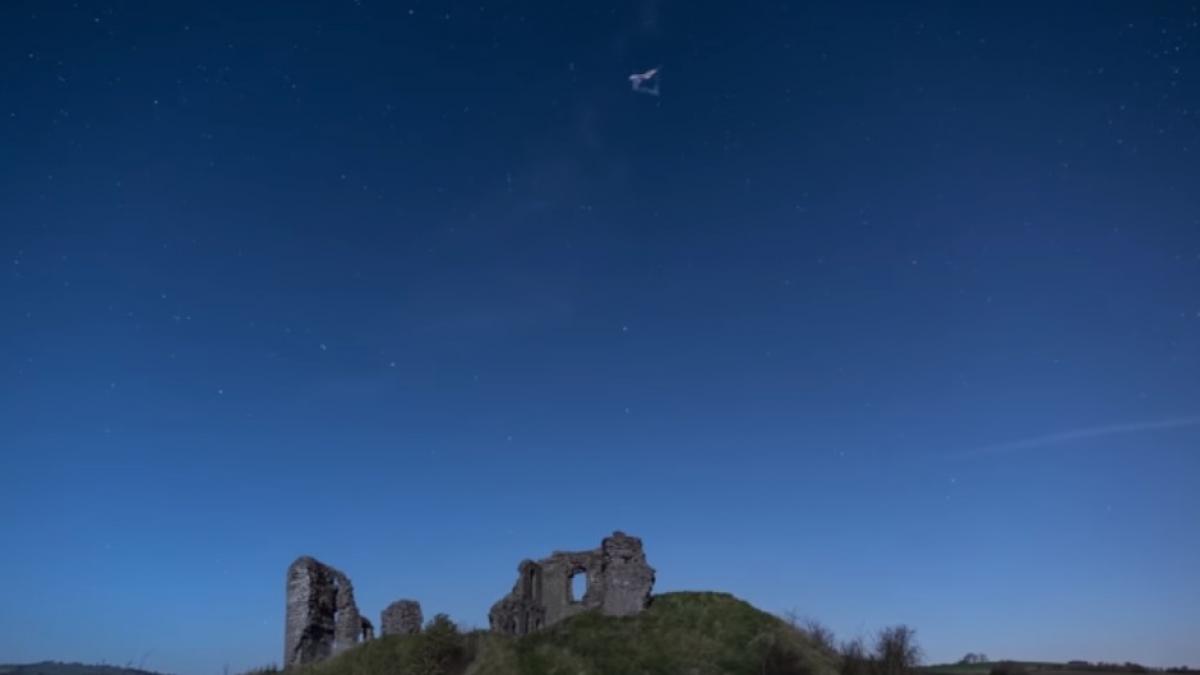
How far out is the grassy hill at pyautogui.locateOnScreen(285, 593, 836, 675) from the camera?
32.8 m

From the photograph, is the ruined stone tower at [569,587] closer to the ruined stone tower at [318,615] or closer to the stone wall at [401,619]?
the stone wall at [401,619]

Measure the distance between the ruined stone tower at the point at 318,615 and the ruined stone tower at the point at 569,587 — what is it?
6.40 m

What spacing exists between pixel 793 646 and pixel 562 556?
42.7 ft

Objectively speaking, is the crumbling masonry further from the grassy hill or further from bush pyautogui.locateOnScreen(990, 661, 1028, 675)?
bush pyautogui.locateOnScreen(990, 661, 1028, 675)

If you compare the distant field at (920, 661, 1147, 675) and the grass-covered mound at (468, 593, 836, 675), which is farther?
the distant field at (920, 661, 1147, 675)

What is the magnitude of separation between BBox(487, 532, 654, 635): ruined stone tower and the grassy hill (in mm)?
1419

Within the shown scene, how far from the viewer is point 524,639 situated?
116 ft

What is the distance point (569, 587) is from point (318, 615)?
11750mm

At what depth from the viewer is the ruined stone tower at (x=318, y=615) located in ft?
123

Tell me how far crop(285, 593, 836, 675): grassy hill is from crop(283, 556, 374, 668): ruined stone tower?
2.31 m

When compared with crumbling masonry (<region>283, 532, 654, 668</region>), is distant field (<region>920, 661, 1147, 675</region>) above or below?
below

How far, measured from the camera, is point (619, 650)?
34844 mm

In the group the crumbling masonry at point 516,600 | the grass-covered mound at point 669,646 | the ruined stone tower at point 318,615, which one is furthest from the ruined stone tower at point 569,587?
the ruined stone tower at point 318,615

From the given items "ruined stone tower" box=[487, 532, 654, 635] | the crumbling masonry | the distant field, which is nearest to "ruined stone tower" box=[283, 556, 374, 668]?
the crumbling masonry
